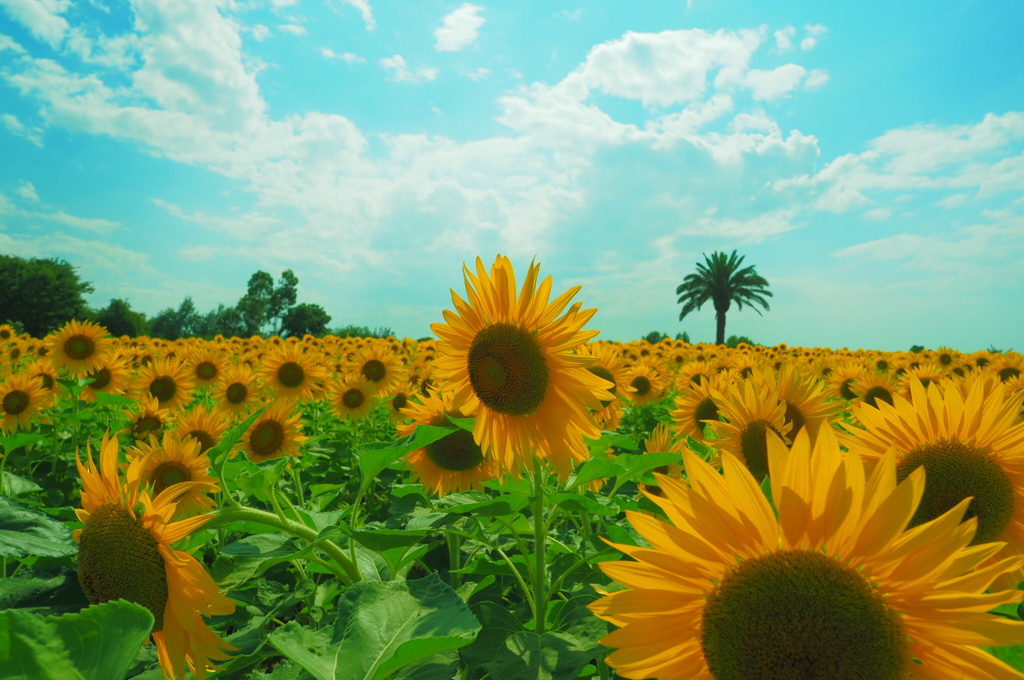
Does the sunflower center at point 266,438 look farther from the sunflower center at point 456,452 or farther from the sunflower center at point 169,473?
the sunflower center at point 456,452

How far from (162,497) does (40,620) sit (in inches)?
31.3

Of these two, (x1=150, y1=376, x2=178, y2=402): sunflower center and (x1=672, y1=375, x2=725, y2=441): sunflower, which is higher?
(x1=672, y1=375, x2=725, y2=441): sunflower

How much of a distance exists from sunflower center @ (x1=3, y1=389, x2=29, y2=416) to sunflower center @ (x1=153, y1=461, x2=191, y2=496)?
6012 millimetres

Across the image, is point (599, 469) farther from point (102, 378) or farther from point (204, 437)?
point (102, 378)

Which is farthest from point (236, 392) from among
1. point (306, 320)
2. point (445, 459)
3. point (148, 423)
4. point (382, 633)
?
point (306, 320)

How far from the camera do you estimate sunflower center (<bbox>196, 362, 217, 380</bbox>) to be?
934cm

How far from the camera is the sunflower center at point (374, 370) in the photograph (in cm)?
917

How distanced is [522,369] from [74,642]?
70.7 inches

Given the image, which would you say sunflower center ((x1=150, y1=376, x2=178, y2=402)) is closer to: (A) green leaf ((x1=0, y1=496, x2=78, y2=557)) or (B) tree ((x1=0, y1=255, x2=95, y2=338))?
(A) green leaf ((x1=0, y1=496, x2=78, y2=557))

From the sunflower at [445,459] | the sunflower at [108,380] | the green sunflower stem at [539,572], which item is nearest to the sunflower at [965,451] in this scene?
the green sunflower stem at [539,572]

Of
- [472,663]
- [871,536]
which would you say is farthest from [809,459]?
[472,663]

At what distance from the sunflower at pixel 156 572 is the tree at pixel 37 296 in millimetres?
56888

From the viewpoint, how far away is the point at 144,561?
5.16 feet

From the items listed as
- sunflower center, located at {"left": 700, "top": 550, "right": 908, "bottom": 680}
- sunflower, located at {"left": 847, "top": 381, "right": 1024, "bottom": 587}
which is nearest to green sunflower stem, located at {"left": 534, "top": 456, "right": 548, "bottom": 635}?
sunflower center, located at {"left": 700, "top": 550, "right": 908, "bottom": 680}
